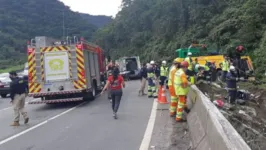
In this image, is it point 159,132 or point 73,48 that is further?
point 73,48

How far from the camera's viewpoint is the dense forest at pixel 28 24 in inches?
2562

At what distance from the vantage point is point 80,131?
941 centimetres

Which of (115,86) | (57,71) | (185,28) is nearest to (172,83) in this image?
(115,86)

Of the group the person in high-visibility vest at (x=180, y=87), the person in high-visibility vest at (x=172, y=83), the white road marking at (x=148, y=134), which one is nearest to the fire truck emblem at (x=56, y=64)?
the white road marking at (x=148, y=134)

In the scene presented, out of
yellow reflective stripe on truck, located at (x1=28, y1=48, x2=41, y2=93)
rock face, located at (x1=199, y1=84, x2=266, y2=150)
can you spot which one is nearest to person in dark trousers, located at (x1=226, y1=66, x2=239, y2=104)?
rock face, located at (x1=199, y1=84, x2=266, y2=150)

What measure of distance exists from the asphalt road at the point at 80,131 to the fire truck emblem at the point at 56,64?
2.61 metres

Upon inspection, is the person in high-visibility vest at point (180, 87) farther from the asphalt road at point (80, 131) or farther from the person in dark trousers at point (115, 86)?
the person in dark trousers at point (115, 86)

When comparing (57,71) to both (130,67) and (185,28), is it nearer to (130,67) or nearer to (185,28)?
(130,67)

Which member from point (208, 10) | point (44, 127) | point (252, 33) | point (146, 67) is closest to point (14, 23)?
point (208, 10)

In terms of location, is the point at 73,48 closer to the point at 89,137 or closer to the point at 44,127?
the point at 44,127

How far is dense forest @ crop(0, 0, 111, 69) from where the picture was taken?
2562 inches

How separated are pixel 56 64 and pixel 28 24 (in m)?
65.1

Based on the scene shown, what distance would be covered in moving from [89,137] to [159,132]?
1.63 m

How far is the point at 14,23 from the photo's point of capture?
74875 mm
